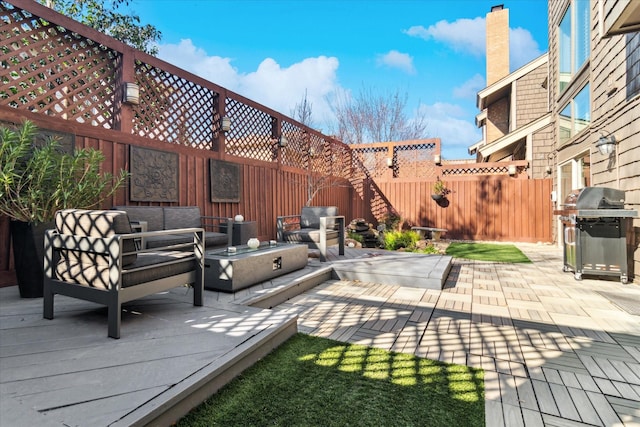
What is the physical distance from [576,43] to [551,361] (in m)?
6.41

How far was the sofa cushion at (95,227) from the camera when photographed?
5.99 ft

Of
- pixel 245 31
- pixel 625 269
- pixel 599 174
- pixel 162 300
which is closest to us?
pixel 162 300

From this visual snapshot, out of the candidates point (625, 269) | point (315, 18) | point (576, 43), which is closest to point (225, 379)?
point (625, 269)

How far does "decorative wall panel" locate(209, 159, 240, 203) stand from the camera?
207 inches

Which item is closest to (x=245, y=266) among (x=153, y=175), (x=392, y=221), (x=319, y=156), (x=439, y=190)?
(x=153, y=175)

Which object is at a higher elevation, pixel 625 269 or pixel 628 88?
pixel 628 88

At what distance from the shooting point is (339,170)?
9719 millimetres

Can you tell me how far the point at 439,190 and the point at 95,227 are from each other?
847cm

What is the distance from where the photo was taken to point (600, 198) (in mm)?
3826

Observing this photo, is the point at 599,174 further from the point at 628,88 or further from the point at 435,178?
the point at 435,178

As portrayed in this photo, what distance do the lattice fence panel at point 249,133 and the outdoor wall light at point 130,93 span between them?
5.80 ft

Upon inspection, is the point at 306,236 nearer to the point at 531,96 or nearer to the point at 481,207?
the point at 481,207

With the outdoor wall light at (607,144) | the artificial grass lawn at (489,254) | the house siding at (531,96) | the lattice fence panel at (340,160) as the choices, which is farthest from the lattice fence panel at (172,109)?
the house siding at (531,96)

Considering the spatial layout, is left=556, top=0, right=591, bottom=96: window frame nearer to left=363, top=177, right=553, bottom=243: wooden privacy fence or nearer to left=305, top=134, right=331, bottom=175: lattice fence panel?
left=363, top=177, right=553, bottom=243: wooden privacy fence
